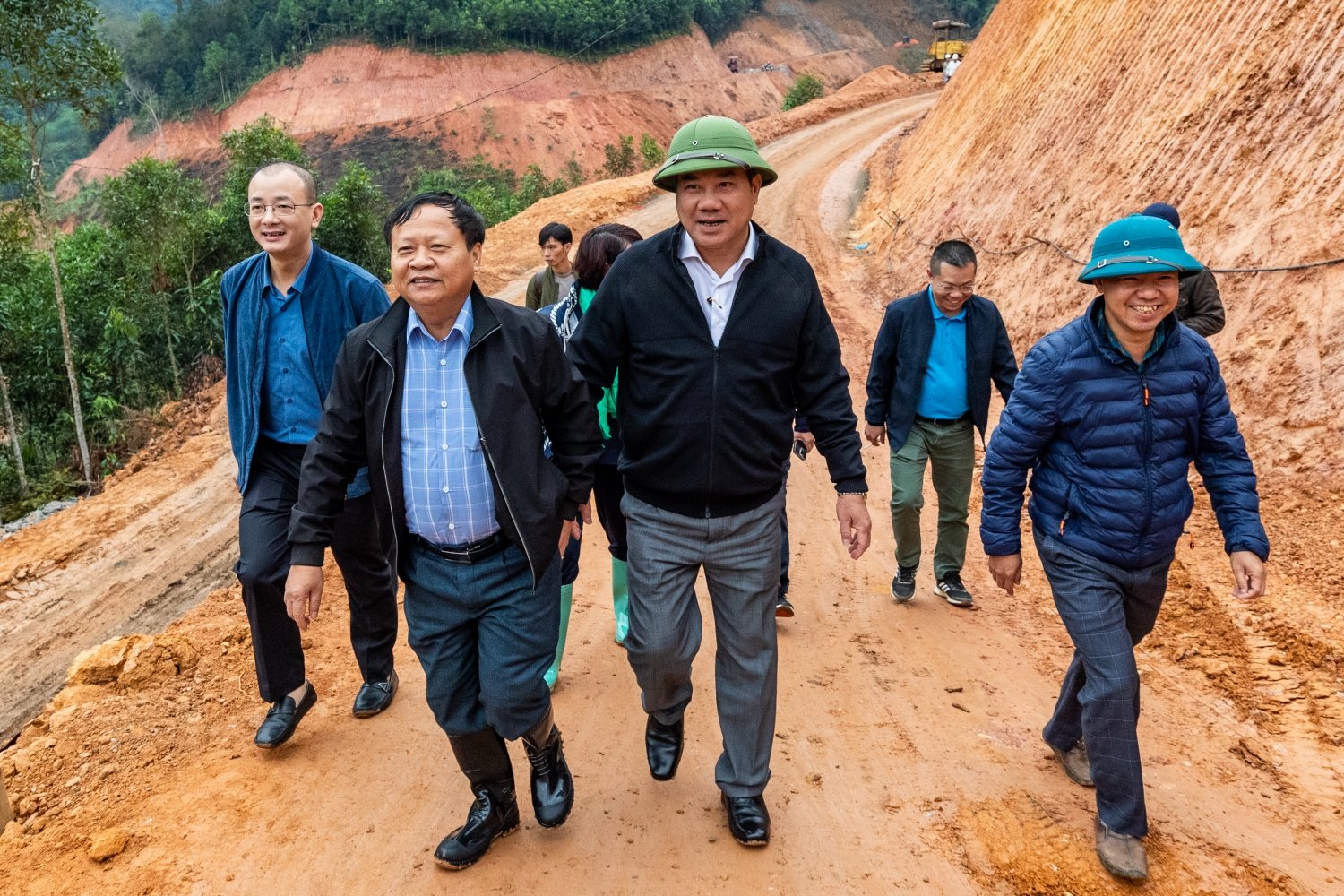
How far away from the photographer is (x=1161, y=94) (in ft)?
32.1

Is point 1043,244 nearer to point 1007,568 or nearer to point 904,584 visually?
point 904,584

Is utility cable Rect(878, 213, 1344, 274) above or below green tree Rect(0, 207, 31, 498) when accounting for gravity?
above

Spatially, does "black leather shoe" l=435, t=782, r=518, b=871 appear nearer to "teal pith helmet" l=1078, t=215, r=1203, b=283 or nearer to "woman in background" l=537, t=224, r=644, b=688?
"woman in background" l=537, t=224, r=644, b=688

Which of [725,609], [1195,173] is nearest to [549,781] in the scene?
[725,609]

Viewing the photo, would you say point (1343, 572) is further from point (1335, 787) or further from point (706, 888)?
point (706, 888)

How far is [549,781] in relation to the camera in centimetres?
321

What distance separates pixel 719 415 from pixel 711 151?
839mm

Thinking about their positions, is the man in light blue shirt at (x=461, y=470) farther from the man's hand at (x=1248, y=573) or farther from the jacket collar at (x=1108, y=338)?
the man's hand at (x=1248, y=573)

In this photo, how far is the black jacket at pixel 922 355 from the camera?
16.4 ft

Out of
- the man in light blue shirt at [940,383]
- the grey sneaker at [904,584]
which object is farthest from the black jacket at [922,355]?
the grey sneaker at [904,584]

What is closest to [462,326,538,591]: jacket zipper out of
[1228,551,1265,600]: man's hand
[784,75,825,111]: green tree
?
[1228,551,1265,600]: man's hand

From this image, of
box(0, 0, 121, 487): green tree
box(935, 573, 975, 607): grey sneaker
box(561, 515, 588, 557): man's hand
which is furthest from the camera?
box(0, 0, 121, 487): green tree

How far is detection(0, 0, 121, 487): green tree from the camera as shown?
11734 mm

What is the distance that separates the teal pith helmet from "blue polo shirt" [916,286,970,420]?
2044 millimetres
